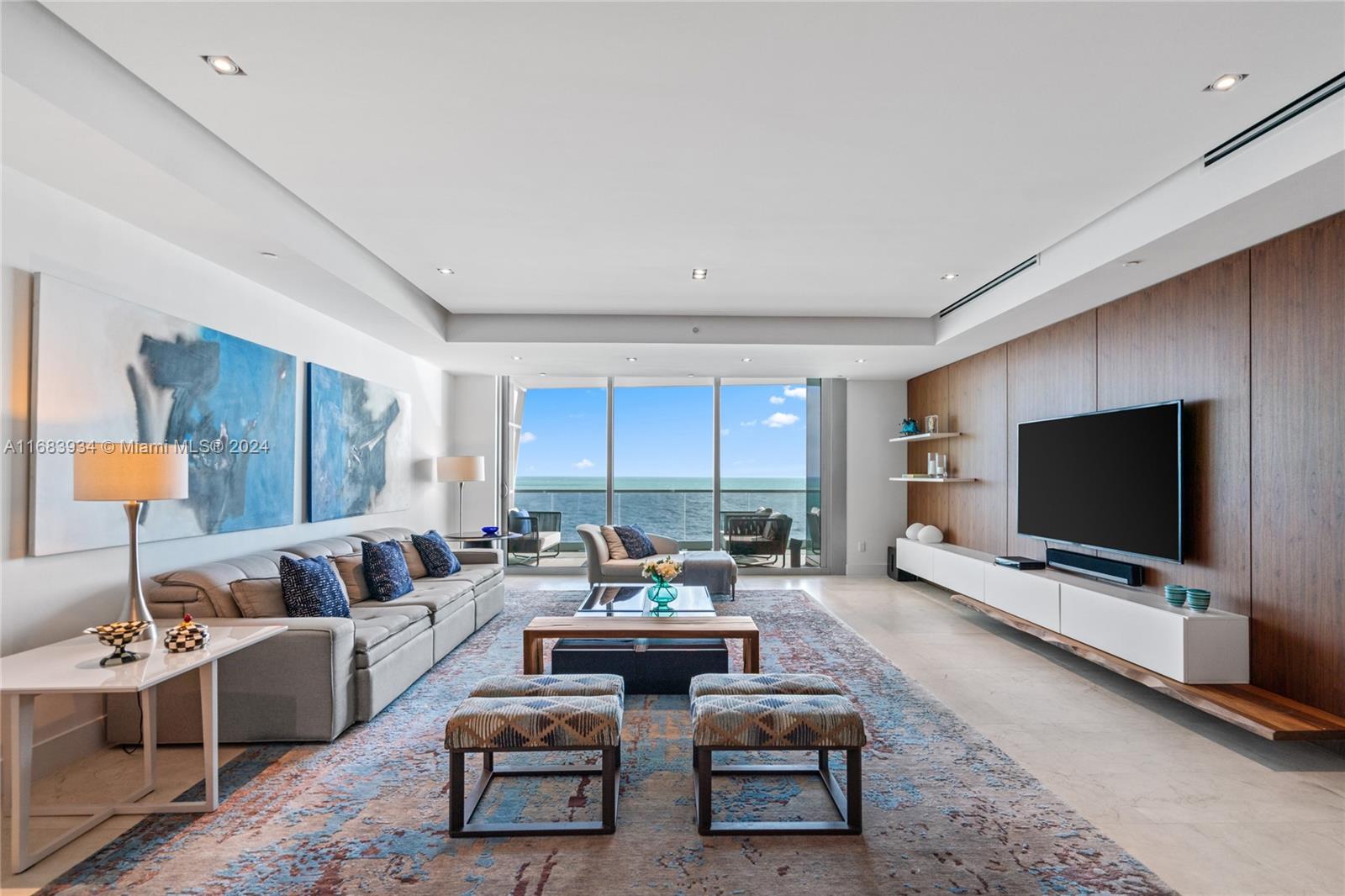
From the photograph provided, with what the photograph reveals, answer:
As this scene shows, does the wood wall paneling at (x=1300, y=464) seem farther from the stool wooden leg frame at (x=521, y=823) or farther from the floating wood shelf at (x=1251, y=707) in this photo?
the stool wooden leg frame at (x=521, y=823)

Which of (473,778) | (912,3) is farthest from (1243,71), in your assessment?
(473,778)

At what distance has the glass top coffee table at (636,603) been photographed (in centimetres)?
432

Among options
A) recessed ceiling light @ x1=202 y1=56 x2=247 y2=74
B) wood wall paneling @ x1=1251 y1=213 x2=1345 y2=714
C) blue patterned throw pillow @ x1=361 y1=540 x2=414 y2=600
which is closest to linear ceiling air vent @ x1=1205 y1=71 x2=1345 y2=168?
wood wall paneling @ x1=1251 y1=213 x2=1345 y2=714

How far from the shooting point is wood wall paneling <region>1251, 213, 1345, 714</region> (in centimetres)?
319

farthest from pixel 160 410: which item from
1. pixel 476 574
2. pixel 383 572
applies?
pixel 476 574

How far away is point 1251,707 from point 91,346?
540 cm

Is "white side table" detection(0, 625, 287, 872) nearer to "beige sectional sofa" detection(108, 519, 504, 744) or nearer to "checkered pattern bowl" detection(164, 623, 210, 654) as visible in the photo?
"checkered pattern bowl" detection(164, 623, 210, 654)

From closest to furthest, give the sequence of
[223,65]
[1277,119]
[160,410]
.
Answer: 1. [223,65]
2. [1277,119]
3. [160,410]

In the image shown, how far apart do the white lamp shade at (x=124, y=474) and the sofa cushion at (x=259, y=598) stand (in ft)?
3.12

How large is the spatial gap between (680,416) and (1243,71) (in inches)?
304

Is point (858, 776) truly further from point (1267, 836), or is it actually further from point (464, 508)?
point (464, 508)

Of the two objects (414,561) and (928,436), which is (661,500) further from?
(414,561)

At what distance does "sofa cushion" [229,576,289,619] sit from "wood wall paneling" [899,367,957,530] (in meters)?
6.25

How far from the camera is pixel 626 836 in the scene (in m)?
2.51
